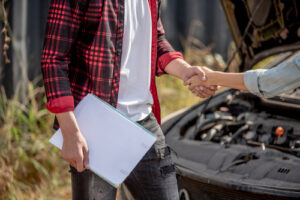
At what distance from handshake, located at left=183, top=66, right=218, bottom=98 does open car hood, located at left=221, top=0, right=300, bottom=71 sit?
29.5 inches

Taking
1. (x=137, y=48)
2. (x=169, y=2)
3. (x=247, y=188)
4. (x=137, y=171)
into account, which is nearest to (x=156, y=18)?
(x=137, y=48)

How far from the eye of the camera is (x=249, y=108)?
2.98 metres

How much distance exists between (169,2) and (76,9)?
4.48 m

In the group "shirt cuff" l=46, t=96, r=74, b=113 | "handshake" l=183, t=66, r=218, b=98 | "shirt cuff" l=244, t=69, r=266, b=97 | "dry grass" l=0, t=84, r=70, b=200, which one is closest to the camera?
"shirt cuff" l=46, t=96, r=74, b=113

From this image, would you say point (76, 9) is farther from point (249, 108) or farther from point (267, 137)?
point (249, 108)

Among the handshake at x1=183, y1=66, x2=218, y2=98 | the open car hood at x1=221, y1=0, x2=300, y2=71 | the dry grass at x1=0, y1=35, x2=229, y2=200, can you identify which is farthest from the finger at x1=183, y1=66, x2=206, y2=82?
the dry grass at x1=0, y1=35, x2=229, y2=200

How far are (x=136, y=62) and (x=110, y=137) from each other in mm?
310

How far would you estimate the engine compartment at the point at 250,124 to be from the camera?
2.49m

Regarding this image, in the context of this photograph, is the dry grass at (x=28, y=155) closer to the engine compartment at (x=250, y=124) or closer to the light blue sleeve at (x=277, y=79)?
the engine compartment at (x=250, y=124)

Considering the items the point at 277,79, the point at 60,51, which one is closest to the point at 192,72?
the point at 277,79

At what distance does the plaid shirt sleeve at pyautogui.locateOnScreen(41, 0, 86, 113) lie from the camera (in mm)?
1437

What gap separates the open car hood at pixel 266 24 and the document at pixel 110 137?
56.1 inches

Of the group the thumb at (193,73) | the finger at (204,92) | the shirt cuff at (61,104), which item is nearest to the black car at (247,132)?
the finger at (204,92)

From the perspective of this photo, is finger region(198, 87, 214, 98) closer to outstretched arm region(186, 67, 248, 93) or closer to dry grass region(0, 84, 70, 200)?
outstretched arm region(186, 67, 248, 93)
